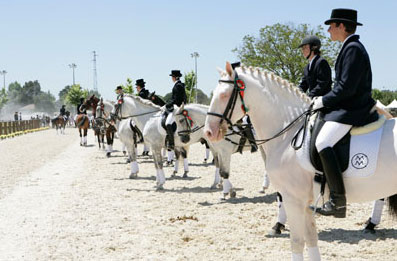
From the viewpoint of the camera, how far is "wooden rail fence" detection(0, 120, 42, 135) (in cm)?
3703

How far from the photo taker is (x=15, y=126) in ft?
137

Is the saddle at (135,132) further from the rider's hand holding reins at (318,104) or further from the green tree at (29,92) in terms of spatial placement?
the green tree at (29,92)

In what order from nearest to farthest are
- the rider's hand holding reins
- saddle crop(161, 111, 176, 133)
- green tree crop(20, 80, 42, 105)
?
the rider's hand holding reins, saddle crop(161, 111, 176, 133), green tree crop(20, 80, 42, 105)

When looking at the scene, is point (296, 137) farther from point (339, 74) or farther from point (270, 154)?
point (339, 74)

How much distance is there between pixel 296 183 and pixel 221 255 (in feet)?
6.89

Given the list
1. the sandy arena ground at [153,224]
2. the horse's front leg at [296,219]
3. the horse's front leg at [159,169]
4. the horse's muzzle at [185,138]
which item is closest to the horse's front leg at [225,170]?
the sandy arena ground at [153,224]

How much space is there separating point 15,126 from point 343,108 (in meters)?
43.2

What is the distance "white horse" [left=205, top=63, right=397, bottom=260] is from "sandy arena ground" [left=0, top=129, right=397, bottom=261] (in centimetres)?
149

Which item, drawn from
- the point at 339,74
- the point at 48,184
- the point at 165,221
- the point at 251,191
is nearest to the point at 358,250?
the point at 339,74

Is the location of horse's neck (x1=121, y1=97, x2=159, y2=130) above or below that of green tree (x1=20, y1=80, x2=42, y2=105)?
below

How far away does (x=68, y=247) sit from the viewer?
20.4 ft

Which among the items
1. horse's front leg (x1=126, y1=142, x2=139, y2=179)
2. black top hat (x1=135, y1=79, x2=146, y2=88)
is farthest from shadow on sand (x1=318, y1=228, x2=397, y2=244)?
black top hat (x1=135, y1=79, x2=146, y2=88)

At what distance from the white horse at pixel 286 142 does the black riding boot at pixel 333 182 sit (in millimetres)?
148

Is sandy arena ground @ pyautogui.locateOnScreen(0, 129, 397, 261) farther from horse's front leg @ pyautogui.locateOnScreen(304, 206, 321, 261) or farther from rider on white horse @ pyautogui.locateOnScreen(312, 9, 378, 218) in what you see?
rider on white horse @ pyautogui.locateOnScreen(312, 9, 378, 218)
